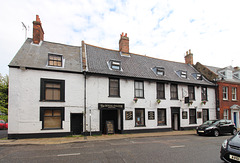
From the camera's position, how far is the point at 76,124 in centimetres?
1442

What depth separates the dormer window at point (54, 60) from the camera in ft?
47.8

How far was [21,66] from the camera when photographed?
13062 mm

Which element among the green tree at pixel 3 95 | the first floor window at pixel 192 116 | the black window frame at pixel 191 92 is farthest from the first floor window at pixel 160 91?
the green tree at pixel 3 95

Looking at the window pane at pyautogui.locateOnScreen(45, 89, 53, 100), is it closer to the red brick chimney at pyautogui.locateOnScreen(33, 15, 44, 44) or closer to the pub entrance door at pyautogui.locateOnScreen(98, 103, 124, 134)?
the pub entrance door at pyautogui.locateOnScreen(98, 103, 124, 134)

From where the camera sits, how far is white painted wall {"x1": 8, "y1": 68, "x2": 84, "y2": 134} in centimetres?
1259

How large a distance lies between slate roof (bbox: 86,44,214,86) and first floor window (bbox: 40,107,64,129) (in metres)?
4.68

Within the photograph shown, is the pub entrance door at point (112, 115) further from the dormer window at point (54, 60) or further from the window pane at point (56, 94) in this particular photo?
the dormer window at point (54, 60)

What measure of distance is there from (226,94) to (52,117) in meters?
23.2

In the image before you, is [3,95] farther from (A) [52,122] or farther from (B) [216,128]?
(B) [216,128]

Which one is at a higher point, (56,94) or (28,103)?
(56,94)

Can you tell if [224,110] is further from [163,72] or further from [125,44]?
[125,44]

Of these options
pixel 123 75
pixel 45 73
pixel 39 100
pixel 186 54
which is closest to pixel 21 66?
pixel 45 73

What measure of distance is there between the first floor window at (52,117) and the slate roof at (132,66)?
4.68 m

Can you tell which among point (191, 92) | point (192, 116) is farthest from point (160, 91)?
point (192, 116)
